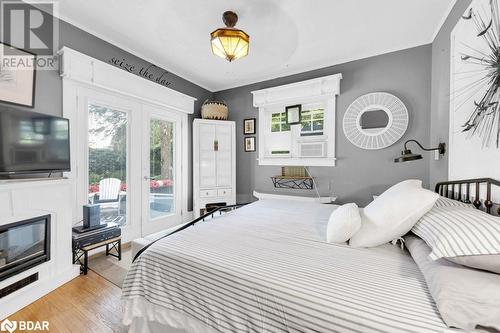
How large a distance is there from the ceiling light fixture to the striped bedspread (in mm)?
1572

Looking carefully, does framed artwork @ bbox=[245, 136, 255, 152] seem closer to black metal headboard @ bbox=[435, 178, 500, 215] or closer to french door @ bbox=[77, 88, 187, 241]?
french door @ bbox=[77, 88, 187, 241]

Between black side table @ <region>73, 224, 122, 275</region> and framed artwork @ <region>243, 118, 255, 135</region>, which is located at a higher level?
framed artwork @ <region>243, 118, 255, 135</region>

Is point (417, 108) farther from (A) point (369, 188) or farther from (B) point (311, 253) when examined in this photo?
(B) point (311, 253)

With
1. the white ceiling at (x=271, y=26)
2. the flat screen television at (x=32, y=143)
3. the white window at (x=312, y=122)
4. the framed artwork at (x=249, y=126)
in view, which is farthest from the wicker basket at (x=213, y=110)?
the flat screen television at (x=32, y=143)

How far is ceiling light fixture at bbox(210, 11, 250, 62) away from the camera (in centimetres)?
177

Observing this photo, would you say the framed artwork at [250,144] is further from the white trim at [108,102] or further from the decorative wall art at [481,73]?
the decorative wall art at [481,73]

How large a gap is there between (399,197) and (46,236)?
Answer: 9.38 ft

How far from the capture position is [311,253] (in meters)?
1.17

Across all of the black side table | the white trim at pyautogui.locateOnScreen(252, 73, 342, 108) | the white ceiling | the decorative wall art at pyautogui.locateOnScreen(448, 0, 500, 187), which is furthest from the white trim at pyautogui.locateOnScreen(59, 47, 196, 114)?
the decorative wall art at pyautogui.locateOnScreen(448, 0, 500, 187)

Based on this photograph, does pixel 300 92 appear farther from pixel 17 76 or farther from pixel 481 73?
pixel 17 76

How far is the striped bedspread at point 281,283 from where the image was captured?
2.44 feet

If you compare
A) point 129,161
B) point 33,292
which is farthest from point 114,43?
point 33,292

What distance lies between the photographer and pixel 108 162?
266 centimetres

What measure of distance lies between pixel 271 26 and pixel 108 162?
2.58 meters
